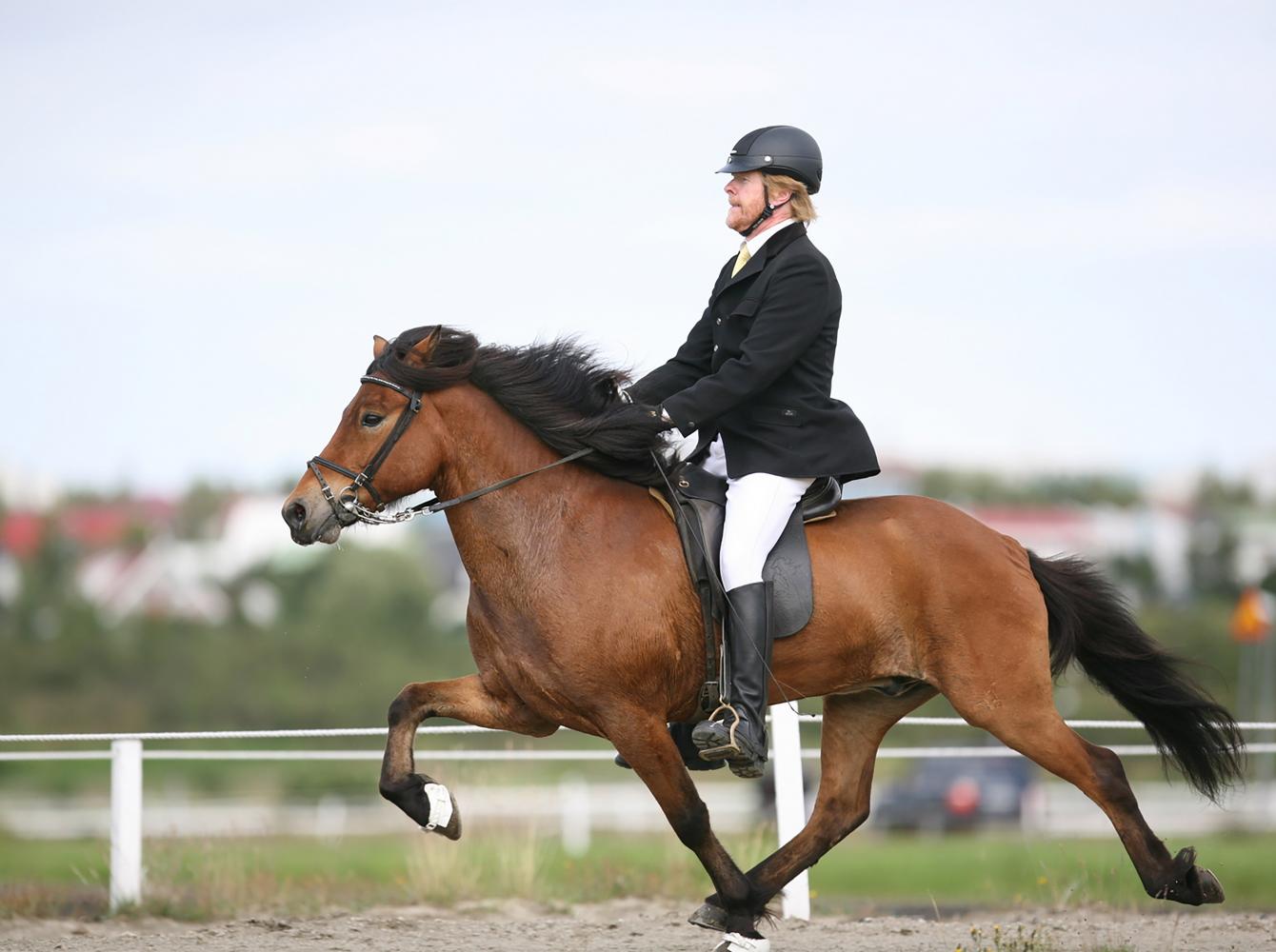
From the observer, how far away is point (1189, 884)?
6363 millimetres

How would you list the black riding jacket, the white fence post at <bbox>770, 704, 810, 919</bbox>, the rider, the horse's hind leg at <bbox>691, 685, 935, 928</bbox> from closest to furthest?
the rider → the black riding jacket → the horse's hind leg at <bbox>691, 685, 935, 928</bbox> → the white fence post at <bbox>770, 704, 810, 919</bbox>

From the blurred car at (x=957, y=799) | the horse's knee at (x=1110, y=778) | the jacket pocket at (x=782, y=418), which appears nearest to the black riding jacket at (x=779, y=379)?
the jacket pocket at (x=782, y=418)

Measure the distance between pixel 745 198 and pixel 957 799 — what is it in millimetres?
19628

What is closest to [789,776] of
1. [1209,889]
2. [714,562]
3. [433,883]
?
[433,883]

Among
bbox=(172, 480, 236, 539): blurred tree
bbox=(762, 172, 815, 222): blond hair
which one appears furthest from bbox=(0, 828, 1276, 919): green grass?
bbox=(172, 480, 236, 539): blurred tree

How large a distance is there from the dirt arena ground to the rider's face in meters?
3.33

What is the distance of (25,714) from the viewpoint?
39469 mm

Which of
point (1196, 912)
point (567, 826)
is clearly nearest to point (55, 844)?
point (567, 826)

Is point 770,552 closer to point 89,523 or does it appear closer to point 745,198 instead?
point 745,198

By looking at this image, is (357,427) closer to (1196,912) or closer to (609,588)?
(609,588)

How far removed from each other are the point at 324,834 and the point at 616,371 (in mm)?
17016

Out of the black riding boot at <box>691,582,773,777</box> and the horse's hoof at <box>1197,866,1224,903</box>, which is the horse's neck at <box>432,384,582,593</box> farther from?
the horse's hoof at <box>1197,866,1224,903</box>

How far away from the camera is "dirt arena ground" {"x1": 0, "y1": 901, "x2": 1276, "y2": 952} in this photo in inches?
300

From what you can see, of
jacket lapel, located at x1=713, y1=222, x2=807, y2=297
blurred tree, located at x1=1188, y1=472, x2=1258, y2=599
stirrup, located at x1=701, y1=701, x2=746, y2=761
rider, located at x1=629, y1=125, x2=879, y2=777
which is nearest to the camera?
stirrup, located at x1=701, y1=701, x2=746, y2=761
